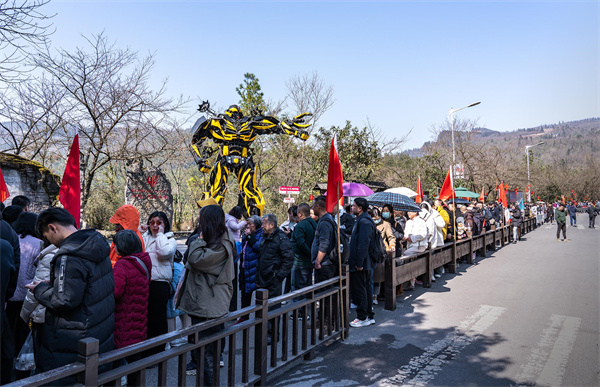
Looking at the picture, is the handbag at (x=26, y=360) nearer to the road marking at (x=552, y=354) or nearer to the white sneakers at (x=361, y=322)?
the white sneakers at (x=361, y=322)

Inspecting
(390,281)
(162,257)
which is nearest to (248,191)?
(390,281)

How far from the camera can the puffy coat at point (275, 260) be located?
5309 millimetres

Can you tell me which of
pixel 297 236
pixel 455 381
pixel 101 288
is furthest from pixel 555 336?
pixel 101 288

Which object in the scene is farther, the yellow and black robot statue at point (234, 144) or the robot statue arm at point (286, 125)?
the robot statue arm at point (286, 125)

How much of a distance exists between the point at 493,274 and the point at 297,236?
23.0ft

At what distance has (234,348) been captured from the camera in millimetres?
3498

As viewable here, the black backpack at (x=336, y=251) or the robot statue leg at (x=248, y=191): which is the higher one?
the robot statue leg at (x=248, y=191)

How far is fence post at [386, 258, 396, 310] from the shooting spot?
697 centimetres

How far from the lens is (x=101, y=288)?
289cm

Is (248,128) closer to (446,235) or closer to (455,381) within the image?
(446,235)

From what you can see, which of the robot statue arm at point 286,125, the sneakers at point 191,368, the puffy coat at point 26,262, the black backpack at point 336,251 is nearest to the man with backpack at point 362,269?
the black backpack at point 336,251

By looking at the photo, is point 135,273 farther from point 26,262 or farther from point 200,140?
point 200,140

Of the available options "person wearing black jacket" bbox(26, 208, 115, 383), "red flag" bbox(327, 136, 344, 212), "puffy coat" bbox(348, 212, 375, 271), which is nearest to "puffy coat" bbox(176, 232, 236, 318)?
"person wearing black jacket" bbox(26, 208, 115, 383)

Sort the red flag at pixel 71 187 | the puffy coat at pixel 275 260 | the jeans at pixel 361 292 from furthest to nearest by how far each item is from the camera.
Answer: the jeans at pixel 361 292 → the puffy coat at pixel 275 260 → the red flag at pixel 71 187
